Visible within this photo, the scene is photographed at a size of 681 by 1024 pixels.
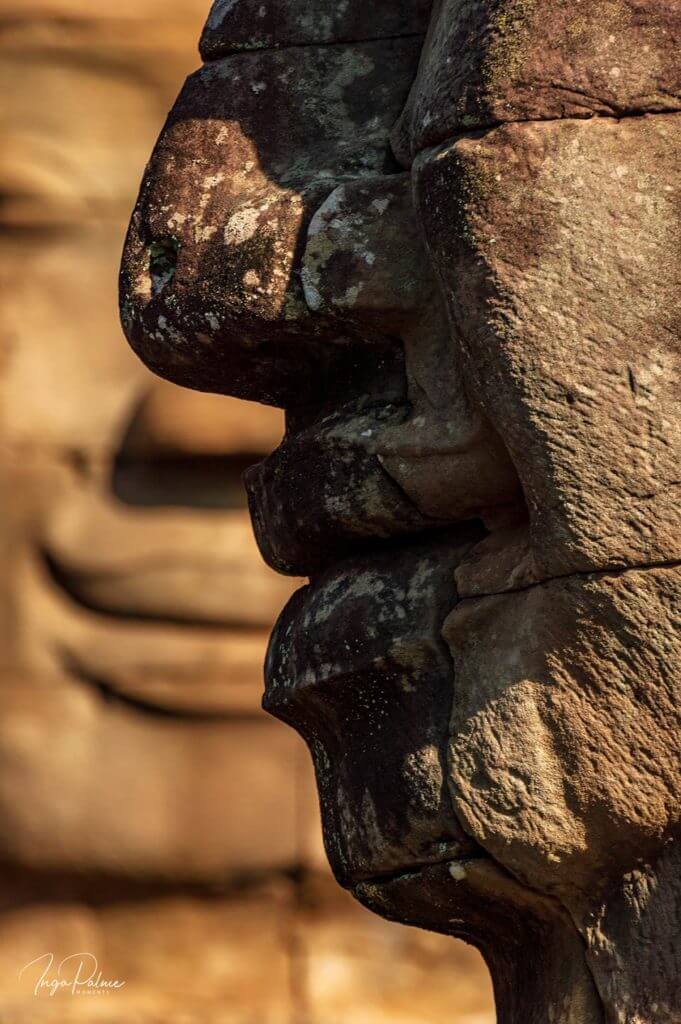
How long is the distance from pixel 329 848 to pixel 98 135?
10.2 feet

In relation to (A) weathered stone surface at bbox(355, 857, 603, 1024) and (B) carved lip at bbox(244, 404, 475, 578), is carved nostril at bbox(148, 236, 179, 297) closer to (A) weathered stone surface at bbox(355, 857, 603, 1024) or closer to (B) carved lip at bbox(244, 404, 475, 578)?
(B) carved lip at bbox(244, 404, 475, 578)

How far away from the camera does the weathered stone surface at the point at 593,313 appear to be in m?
1.17

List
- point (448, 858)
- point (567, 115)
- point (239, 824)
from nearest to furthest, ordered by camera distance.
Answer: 1. point (567, 115)
2. point (448, 858)
3. point (239, 824)

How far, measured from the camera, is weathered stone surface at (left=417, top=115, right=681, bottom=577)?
3.85 ft

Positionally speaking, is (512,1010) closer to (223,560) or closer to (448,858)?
(448,858)

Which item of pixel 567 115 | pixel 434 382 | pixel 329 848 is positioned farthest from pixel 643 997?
pixel 567 115

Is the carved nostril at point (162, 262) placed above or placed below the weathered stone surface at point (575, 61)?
below

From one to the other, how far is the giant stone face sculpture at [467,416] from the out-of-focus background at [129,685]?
102 inches

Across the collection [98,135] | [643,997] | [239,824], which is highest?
[98,135]

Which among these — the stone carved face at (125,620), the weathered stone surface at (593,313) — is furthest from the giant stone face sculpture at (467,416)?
the stone carved face at (125,620)

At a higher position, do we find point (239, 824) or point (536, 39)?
point (536, 39)

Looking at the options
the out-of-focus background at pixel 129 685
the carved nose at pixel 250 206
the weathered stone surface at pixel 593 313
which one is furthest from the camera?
the out-of-focus background at pixel 129 685

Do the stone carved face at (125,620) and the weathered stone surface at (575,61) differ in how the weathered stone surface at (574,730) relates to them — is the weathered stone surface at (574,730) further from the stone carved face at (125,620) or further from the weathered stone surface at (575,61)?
the stone carved face at (125,620)

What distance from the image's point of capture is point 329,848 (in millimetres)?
1412
